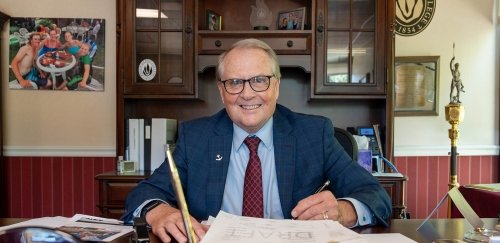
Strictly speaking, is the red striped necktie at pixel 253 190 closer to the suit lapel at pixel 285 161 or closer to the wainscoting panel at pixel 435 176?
the suit lapel at pixel 285 161

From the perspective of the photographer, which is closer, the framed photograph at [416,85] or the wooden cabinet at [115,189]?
the wooden cabinet at [115,189]

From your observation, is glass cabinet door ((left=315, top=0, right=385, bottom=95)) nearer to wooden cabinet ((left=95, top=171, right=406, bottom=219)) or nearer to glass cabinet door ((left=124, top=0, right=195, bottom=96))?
wooden cabinet ((left=95, top=171, right=406, bottom=219))

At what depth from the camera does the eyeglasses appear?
1458 millimetres

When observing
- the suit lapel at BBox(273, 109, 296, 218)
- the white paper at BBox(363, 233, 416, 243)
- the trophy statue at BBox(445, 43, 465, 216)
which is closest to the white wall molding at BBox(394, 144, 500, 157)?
the trophy statue at BBox(445, 43, 465, 216)

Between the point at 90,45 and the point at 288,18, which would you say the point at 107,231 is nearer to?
the point at 288,18

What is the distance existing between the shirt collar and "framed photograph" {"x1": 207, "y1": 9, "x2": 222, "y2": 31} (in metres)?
1.39

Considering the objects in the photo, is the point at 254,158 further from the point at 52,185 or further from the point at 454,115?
the point at 52,185

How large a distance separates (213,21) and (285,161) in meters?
1.61

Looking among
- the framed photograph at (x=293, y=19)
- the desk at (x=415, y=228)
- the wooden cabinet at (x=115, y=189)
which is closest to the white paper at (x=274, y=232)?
the desk at (x=415, y=228)

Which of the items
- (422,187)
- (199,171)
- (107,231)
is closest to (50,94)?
(199,171)

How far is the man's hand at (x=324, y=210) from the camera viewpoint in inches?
43.0

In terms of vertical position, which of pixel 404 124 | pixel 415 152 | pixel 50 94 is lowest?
pixel 415 152

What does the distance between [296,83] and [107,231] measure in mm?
2101

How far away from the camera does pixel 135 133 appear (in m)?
2.72
